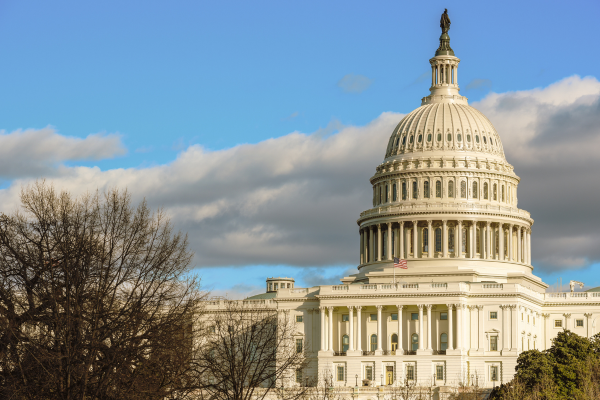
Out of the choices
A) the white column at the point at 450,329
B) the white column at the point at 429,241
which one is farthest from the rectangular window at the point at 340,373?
the white column at the point at 429,241

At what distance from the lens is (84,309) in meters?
69.4

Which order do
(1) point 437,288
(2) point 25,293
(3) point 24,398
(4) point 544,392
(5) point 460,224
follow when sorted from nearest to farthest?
(3) point 24,398 < (2) point 25,293 < (4) point 544,392 < (1) point 437,288 < (5) point 460,224

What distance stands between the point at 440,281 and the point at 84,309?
107342mm

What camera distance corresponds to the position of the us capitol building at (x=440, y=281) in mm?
158125

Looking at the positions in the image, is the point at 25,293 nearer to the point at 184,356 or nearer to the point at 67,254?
the point at 67,254

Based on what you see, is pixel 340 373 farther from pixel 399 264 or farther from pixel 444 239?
pixel 444 239

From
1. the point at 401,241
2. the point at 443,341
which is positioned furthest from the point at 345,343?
the point at 401,241

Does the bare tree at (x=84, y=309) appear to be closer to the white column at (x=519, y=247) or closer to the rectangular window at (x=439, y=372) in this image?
the rectangular window at (x=439, y=372)

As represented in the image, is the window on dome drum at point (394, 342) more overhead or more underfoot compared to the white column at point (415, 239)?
more underfoot

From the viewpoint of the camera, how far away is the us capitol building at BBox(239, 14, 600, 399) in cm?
15812

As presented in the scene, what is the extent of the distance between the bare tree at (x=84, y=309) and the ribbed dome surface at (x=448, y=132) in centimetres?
11787

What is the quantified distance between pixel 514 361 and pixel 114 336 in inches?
3586

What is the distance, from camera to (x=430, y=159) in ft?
613

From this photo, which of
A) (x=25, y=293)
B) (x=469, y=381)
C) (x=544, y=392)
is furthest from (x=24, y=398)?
(x=469, y=381)
